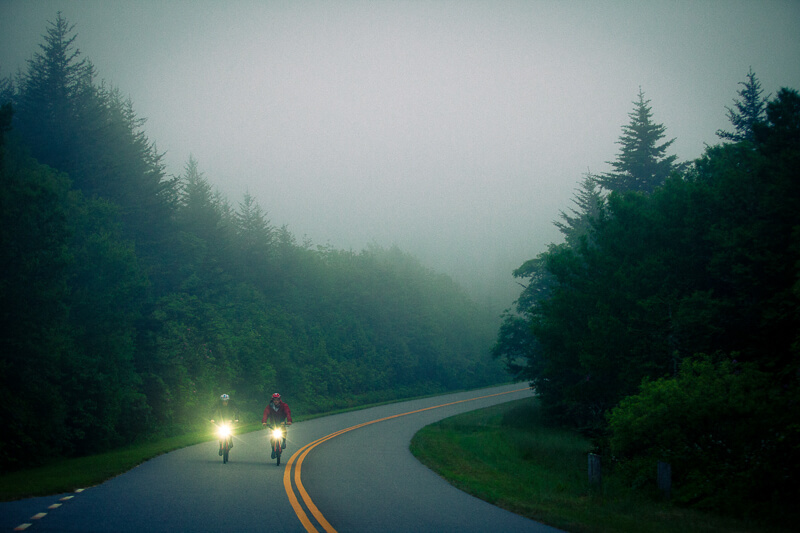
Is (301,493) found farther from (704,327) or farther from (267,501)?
(704,327)

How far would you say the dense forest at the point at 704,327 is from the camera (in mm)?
10383

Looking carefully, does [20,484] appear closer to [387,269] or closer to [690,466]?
[690,466]

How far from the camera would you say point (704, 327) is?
15438 millimetres

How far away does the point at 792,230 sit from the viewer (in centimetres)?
1318

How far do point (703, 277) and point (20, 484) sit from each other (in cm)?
2170

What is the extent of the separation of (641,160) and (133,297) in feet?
127

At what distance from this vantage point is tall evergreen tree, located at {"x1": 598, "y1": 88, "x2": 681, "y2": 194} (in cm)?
4203

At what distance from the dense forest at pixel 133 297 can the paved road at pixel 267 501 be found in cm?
714

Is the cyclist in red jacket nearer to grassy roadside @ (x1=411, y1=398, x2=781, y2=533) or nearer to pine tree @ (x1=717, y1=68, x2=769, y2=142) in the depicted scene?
grassy roadside @ (x1=411, y1=398, x2=781, y2=533)

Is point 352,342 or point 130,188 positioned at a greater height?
point 130,188

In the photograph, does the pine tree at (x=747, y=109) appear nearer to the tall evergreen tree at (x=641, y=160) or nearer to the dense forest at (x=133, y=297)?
the tall evergreen tree at (x=641, y=160)

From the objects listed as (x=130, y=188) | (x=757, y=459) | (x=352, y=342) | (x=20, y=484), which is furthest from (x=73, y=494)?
(x=352, y=342)

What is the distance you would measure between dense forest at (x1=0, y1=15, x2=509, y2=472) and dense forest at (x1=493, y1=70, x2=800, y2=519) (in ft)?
65.5

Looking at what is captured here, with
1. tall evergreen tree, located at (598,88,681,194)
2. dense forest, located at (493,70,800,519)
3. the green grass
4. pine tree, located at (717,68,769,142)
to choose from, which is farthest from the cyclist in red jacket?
tall evergreen tree, located at (598,88,681,194)
